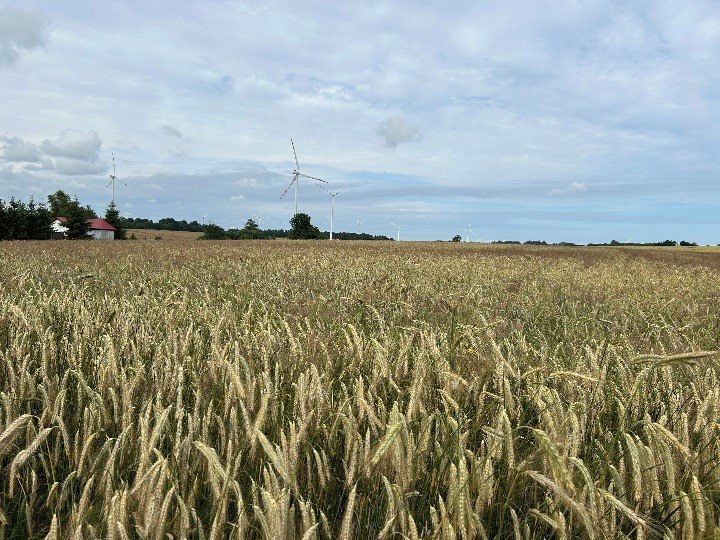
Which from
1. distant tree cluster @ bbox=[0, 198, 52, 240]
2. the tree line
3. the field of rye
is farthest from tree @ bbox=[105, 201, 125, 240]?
the field of rye

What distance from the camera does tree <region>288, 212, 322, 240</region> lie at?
10494 cm

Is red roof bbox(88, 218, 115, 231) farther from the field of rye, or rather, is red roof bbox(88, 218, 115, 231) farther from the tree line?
the field of rye

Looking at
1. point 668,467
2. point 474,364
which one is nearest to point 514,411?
point 474,364

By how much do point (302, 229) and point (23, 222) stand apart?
158 feet

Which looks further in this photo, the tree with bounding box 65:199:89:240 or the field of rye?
the tree with bounding box 65:199:89:240

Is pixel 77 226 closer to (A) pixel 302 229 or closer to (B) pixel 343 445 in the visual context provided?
(A) pixel 302 229

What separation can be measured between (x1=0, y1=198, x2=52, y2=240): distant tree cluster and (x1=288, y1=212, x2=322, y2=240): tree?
4290 cm

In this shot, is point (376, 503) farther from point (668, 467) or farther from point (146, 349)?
point (146, 349)

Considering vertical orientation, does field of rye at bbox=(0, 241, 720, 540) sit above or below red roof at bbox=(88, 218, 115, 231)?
below

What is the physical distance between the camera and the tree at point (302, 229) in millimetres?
104938

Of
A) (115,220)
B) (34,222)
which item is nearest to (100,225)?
(115,220)

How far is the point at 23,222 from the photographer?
79062 millimetres

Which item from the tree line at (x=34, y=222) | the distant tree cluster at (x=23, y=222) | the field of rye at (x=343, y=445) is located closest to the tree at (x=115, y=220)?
the tree line at (x=34, y=222)

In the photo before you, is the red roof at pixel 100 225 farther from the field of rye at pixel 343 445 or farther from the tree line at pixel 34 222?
the field of rye at pixel 343 445
